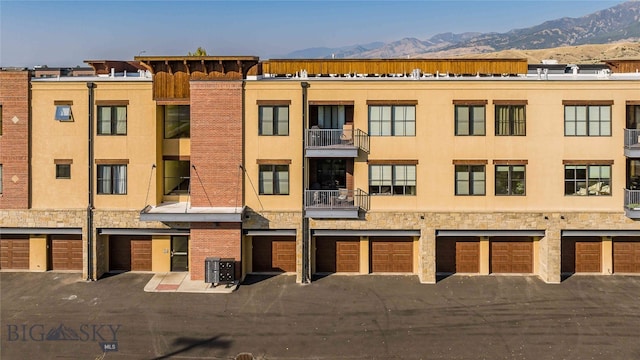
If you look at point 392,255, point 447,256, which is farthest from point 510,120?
point 392,255

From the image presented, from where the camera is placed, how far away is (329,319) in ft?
65.3

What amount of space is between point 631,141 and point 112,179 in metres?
27.5

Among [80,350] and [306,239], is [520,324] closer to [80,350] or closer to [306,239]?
[306,239]

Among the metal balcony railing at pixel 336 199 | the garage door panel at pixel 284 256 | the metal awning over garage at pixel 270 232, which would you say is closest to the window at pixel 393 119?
the metal balcony railing at pixel 336 199

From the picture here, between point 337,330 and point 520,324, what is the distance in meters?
7.79

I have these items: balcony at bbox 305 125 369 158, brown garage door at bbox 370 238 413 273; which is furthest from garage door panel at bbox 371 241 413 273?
balcony at bbox 305 125 369 158

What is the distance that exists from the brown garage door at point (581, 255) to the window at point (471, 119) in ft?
26.3

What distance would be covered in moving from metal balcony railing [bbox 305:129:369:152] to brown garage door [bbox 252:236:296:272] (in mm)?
5551

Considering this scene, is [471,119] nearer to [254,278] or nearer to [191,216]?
[254,278]

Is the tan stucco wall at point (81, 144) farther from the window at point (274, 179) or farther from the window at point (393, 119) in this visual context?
the window at point (393, 119)

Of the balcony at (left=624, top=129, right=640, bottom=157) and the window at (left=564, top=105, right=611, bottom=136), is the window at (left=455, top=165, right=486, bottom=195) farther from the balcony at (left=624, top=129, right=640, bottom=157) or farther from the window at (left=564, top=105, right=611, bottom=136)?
the balcony at (left=624, top=129, right=640, bottom=157)

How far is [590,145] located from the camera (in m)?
24.1

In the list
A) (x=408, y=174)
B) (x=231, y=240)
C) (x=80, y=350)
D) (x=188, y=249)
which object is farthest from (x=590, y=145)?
(x=80, y=350)

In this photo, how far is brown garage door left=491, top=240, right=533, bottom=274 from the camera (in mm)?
25453
